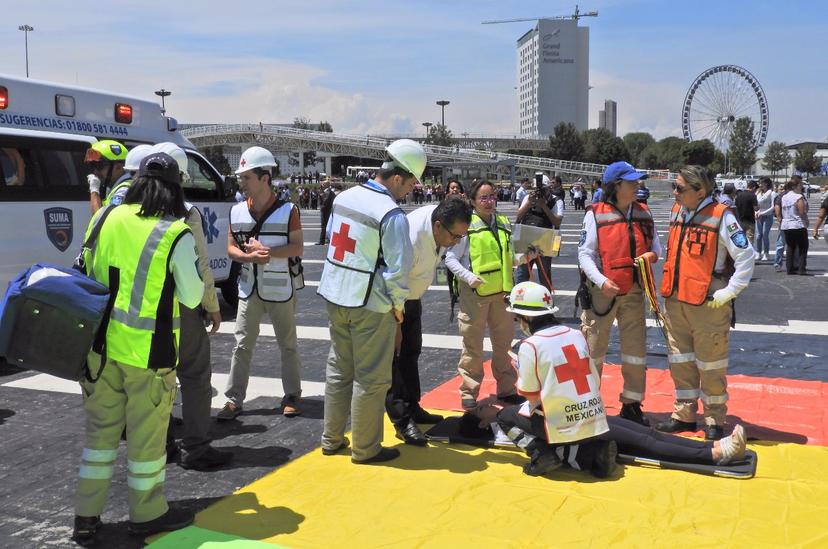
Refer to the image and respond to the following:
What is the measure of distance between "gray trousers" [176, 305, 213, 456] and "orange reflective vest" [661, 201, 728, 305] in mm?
3217

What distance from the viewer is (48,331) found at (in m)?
3.51

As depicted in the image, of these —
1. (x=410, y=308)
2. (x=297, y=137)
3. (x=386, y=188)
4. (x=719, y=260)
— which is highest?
(x=297, y=137)

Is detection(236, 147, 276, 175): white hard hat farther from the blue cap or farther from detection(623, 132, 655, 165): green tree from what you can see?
detection(623, 132, 655, 165): green tree

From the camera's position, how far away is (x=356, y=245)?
462 cm

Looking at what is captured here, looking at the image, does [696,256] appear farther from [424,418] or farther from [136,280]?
[136,280]

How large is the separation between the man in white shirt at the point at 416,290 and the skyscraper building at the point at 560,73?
17596 cm

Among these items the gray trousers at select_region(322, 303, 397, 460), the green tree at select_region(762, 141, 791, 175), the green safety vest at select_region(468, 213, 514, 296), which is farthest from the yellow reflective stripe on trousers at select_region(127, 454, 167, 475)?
the green tree at select_region(762, 141, 791, 175)

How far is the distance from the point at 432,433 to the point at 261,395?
1800mm

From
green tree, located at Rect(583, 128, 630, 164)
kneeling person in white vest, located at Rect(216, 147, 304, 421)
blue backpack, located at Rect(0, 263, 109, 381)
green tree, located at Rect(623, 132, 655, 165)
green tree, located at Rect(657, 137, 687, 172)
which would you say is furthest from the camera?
green tree, located at Rect(623, 132, 655, 165)

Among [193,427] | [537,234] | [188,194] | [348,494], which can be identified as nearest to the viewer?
[348,494]

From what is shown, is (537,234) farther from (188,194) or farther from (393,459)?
(188,194)

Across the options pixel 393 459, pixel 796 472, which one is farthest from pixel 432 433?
pixel 796 472

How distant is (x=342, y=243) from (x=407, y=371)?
1247 millimetres

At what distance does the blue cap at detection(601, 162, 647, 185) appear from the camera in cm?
546
